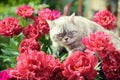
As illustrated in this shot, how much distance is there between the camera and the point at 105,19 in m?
2.03

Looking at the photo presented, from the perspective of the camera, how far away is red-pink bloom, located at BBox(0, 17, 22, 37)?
5.97ft

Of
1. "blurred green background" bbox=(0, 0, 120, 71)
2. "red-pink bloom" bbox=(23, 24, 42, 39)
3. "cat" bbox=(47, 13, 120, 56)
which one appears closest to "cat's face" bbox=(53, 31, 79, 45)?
"cat" bbox=(47, 13, 120, 56)

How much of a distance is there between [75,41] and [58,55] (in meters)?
0.11

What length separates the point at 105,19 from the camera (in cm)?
203

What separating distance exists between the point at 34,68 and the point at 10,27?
0.58m

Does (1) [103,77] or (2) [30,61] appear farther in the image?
(1) [103,77]

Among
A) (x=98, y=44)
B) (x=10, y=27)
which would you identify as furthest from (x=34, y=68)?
(x=10, y=27)

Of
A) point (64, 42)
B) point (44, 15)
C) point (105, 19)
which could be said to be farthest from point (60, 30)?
point (105, 19)

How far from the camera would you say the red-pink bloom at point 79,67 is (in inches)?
51.8

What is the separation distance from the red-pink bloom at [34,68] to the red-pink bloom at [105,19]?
74 cm

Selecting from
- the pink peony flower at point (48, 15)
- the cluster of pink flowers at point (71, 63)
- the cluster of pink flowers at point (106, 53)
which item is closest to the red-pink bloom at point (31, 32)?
the cluster of pink flowers at point (71, 63)

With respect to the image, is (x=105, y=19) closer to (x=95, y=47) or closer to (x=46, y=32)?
(x=46, y=32)

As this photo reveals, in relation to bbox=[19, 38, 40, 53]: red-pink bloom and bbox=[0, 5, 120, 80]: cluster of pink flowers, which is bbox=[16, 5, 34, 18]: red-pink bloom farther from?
bbox=[19, 38, 40, 53]: red-pink bloom

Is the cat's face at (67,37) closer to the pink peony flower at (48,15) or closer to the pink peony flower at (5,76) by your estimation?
the pink peony flower at (48,15)
